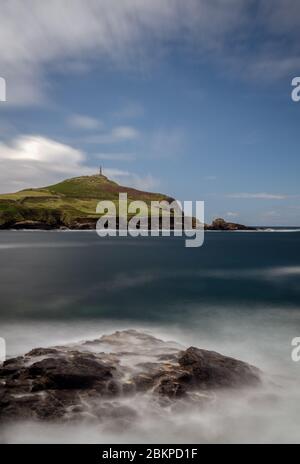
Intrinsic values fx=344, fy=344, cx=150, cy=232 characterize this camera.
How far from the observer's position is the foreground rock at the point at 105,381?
1226cm

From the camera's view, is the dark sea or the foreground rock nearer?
the dark sea

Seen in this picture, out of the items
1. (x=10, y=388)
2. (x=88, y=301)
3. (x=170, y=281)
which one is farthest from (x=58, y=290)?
(x=10, y=388)

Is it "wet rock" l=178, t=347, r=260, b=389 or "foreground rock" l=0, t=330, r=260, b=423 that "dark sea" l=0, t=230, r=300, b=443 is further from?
"wet rock" l=178, t=347, r=260, b=389

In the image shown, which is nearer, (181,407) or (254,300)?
(181,407)

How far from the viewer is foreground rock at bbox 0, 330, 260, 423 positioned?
12.3m

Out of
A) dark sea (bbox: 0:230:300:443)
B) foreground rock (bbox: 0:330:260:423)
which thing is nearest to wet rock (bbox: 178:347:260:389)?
foreground rock (bbox: 0:330:260:423)

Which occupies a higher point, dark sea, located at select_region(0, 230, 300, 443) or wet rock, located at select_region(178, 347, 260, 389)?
wet rock, located at select_region(178, 347, 260, 389)

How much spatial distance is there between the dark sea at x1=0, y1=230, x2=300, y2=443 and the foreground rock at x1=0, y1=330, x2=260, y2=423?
0.66 meters

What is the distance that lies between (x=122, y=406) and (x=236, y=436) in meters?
4.09

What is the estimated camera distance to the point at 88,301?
33.4 meters

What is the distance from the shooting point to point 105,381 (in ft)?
45.1

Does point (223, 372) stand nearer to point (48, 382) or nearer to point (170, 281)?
point (48, 382)

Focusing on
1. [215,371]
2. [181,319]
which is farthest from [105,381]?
[181,319]
